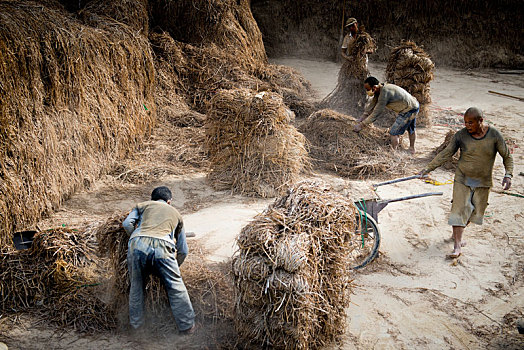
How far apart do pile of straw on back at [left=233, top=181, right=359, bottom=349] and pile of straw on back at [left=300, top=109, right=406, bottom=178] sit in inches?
147

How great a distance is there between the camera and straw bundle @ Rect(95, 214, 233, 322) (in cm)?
415

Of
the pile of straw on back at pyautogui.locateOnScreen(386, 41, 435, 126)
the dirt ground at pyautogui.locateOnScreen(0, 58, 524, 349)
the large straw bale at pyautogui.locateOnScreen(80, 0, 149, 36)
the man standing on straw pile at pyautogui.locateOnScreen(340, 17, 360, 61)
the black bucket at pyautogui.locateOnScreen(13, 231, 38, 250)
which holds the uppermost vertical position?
the large straw bale at pyautogui.locateOnScreen(80, 0, 149, 36)

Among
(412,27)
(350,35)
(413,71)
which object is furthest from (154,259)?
(412,27)

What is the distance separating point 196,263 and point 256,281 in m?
1.67

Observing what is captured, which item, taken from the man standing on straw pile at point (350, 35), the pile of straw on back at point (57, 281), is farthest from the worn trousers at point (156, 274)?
the man standing on straw pile at point (350, 35)

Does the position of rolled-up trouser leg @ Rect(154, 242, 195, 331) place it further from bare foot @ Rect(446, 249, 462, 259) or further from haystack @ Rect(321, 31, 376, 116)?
haystack @ Rect(321, 31, 376, 116)

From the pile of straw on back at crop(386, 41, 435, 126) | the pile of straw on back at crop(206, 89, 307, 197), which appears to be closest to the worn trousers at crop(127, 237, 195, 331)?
the pile of straw on back at crop(206, 89, 307, 197)

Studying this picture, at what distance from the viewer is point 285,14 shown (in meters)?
14.7

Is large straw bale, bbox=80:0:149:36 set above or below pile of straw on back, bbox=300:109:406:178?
above

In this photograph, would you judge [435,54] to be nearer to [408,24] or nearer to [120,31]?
[408,24]

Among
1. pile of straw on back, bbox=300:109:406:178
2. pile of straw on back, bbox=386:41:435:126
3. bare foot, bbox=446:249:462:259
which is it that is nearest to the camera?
bare foot, bbox=446:249:462:259

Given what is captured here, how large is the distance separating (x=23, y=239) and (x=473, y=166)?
5298mm

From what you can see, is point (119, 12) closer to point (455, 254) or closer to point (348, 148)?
point (348, 148)

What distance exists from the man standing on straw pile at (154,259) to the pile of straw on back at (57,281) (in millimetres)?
597
